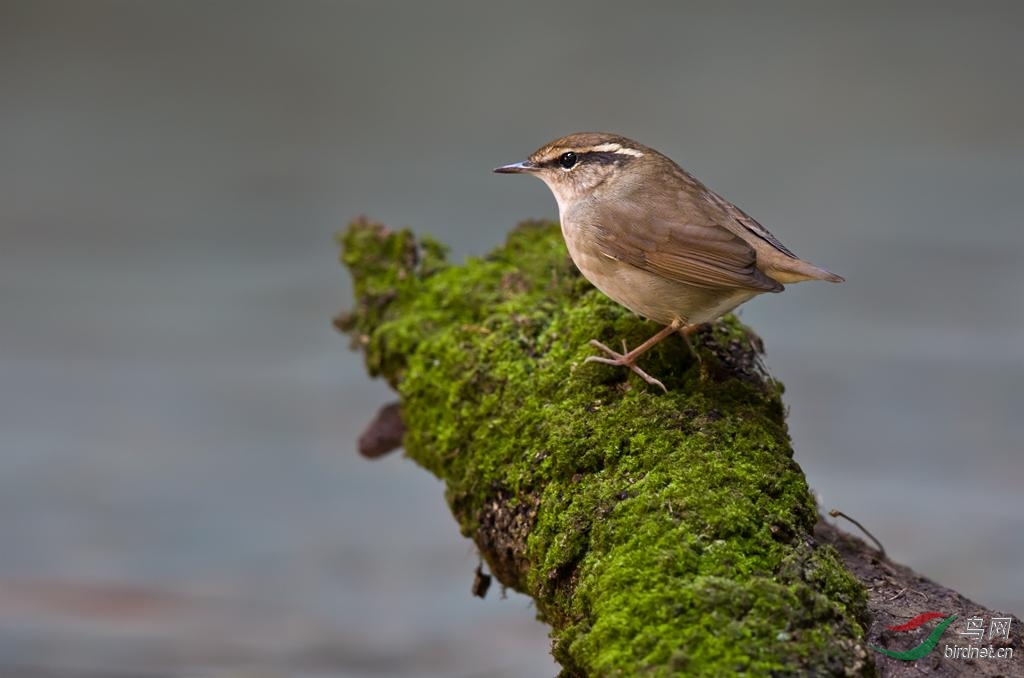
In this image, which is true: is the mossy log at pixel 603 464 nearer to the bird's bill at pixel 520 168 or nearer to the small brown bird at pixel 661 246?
the small brown bird at pixel 661 246

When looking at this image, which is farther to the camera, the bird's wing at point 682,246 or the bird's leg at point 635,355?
the bird's leg at point 635,355

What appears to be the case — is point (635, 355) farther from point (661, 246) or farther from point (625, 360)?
point (661, 246)

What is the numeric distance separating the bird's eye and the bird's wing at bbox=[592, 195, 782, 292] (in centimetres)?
40

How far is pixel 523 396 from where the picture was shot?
4051 millimetres

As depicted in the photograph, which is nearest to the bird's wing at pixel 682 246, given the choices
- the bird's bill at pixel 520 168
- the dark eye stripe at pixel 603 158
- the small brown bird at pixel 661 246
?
the small brown bird at pixel 661 246

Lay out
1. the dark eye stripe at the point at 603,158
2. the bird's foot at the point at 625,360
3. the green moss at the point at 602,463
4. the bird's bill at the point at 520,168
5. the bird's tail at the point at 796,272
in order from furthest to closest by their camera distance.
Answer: the bird's bill at the point at 520,168 < the dark eye stripe at the point at 603,158 < the bird's foot at the point at 625,360 < the bird's tail at the point at 796,272 < the green moss at the point at 602,463

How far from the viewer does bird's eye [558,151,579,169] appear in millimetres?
4434

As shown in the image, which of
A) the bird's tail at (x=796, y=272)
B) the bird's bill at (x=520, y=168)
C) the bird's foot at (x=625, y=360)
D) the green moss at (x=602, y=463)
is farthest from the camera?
the bird's bill at (x=520, y=168)

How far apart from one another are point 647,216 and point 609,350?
0.57m

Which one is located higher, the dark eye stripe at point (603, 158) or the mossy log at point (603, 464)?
the dark eye stripe at point (603, 158)

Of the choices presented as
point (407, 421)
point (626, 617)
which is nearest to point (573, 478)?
point (626, 617)

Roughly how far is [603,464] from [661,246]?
0.91 metres

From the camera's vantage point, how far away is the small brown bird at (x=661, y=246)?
12.4ft

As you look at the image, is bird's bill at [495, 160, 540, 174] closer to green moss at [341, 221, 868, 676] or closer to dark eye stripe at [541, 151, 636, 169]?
dark eye stripe at [541, 151, 636, 169]
